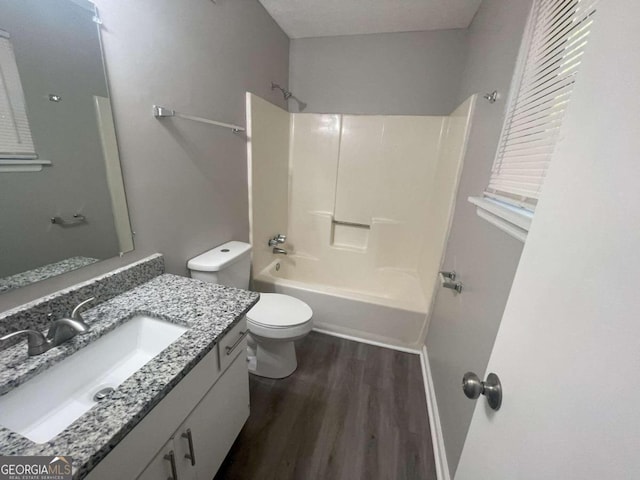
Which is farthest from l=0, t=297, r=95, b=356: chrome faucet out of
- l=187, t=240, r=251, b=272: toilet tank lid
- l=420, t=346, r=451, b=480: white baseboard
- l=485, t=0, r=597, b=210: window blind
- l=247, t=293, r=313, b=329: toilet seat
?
l=420, t=346, r=451, b=480: white baseboard

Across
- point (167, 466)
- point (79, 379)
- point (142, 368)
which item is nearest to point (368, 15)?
point (142, 368)

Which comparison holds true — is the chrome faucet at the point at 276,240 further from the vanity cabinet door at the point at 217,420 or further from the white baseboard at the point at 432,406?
the vanity cabinet door at the point at 217,420

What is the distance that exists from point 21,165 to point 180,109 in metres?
0.69

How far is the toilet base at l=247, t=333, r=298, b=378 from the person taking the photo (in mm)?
1655

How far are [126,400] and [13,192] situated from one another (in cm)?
69

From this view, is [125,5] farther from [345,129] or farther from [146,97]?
[345,129]

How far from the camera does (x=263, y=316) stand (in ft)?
5.05

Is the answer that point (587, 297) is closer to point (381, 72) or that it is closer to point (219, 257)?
point (219, 257)

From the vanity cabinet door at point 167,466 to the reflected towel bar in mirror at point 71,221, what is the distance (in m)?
0.79

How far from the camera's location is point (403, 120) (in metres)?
2.23

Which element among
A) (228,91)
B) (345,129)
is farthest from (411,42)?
(228,91)

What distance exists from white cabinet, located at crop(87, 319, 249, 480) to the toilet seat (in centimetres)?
39

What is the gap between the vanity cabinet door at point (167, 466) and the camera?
2.22ft

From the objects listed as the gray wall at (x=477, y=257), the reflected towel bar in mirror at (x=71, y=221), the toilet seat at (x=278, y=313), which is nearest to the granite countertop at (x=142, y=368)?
the reflected towel bar in mirror at (x=71, y=221)
